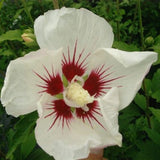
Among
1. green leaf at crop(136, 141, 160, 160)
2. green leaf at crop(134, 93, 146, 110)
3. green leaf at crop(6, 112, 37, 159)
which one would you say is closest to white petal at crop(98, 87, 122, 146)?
green leaf at crop(6, 112, 37, 159)

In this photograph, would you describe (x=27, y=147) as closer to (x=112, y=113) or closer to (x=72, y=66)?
(x=72, y=66)

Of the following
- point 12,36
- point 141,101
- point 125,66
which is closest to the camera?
point 125,66

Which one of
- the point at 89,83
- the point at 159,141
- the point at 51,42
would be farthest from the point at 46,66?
the point at 159,141

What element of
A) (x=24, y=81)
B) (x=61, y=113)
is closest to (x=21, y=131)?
(x=61, y=113)

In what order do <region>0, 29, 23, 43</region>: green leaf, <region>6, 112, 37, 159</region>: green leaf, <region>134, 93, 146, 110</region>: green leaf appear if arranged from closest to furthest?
<region>6, 112, 37, 159</region>: green leaf < <region>0, 29, 23, 43</region>: green leaf < <region>134, 93, 146, 110</region>: green leaf

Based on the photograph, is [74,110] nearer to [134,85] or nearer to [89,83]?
[89,83]

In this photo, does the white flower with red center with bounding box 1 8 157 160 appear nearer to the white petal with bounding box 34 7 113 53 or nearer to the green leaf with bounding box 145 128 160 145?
the white petal with bounding box 34 7 113 53

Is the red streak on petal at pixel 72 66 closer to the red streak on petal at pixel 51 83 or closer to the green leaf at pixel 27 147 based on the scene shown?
the red streak on petal at pixel 51 83
